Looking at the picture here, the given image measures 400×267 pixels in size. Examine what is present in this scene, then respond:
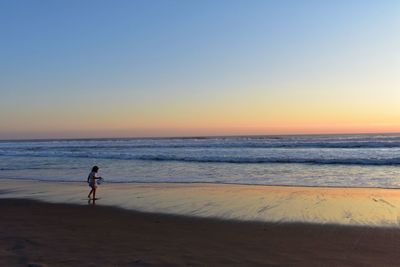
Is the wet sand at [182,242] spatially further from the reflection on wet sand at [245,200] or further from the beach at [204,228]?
the reflection on wet sand at [245,200]

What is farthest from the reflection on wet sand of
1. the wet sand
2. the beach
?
the wet sand

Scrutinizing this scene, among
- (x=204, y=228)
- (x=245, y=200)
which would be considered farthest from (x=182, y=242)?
(x=245, y=200)

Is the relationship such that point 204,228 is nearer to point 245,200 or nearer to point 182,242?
point 182,242

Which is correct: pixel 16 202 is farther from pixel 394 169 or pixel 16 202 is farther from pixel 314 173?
pixel 394 169

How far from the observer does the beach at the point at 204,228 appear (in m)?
6.58

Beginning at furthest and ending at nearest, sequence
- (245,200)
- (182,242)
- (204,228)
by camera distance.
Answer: (245,200)
(204,228)
(182,242)

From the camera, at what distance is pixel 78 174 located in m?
21.6

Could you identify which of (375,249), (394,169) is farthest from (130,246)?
(394,169)

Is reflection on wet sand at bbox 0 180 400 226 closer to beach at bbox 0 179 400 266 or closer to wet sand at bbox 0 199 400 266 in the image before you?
beach at bbox 0 179 400 266

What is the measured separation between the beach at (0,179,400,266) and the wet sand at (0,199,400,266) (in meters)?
0.02

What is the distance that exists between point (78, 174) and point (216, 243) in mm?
15314

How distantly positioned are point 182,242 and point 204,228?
4.26ft

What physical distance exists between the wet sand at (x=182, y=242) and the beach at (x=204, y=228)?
2 cm

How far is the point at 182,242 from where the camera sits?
24.9 ft
